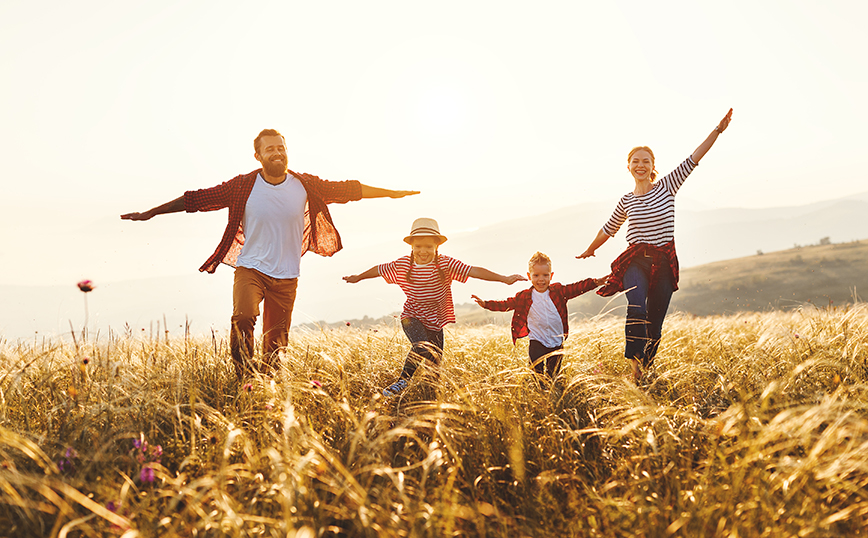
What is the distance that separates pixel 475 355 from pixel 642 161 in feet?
8.56

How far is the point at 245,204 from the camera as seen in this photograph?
5.04 m

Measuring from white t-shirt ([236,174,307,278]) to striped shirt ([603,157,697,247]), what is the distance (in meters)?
3.35

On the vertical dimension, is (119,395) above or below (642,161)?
below

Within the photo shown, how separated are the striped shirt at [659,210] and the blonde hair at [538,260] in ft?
3.14

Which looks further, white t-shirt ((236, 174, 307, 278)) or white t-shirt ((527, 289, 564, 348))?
white t-shirt ((236, 174, 307, 278))

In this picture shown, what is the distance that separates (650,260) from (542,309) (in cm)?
121

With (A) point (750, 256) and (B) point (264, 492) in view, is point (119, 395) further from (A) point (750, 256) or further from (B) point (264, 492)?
(A) point (750, 256)

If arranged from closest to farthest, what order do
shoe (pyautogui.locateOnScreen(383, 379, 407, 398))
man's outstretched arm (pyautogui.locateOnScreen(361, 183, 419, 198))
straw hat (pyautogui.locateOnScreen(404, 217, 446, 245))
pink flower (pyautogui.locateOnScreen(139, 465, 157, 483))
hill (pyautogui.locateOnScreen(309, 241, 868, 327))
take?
1. pink flower (pyautogui.locateOnScreen(139, 465, 157, 483))
2. shoe (pyautogui.locateOnScreen(383, 379, 407, 398))
3. straw hat (pyautogui.locateOnScreen(404, 217, 446, 245))
4. man's outstretched arm (pyautogui.locateOnScreen(361, 183, 419, 198))
5. hill (pyautogui.locateOnScreen(309, 241, 868, 327))

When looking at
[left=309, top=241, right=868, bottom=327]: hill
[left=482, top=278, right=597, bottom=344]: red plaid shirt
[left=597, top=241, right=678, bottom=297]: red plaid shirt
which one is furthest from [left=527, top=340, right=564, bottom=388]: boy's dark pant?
[left=309, top=241, right=868, bottom=327]: hill

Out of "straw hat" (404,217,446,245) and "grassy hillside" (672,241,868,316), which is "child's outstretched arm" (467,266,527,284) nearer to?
"straw hat" (404,217,446,245)

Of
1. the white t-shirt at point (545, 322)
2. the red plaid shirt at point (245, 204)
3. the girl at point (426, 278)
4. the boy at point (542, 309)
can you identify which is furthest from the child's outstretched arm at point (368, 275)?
the white t-shirt at point (545, 322)

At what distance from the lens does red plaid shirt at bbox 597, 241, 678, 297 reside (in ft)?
15.9

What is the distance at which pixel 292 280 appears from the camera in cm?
513

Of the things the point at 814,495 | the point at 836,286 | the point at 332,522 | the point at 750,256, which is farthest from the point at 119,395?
the point at 750,256
